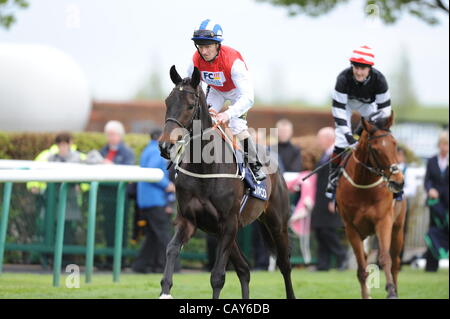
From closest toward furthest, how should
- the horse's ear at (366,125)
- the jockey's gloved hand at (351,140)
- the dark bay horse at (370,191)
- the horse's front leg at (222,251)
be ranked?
the horse's front leg at (222,251)
the dark bay horse at (370,191)
the horse's ear at (366,125)
the jockey's gloved hand at (351,140)

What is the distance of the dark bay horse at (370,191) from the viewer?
1022 centimetres

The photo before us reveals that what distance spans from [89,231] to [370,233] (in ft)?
10.3

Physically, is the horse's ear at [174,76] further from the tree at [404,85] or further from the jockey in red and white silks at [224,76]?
the tree at [404,85]

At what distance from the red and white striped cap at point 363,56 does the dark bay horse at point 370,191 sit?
2.11 feet

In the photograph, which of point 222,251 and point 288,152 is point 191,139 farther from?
point 288,152

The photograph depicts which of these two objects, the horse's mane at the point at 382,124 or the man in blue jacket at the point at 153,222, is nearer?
the horse's mane at the point at 382,124

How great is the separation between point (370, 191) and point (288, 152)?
3690mm

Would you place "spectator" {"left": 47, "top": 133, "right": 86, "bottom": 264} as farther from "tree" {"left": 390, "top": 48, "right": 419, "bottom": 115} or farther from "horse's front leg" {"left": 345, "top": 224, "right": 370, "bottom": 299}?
"tree" {"left": 390, "top": 48, "right": 419, "bottom": 115}

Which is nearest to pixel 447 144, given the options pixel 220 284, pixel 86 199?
pixel 86 199

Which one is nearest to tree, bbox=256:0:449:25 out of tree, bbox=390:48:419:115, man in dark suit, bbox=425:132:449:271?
man in dark suit, bbox=425:132:449:271

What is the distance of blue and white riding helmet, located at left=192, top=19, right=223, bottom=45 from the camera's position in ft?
26.9

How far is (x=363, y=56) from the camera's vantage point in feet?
33.7

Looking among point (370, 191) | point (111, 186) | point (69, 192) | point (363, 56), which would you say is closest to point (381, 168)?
point (370, 191)

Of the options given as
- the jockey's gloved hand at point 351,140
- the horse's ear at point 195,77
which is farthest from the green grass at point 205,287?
the horse's ear at point 195,77
